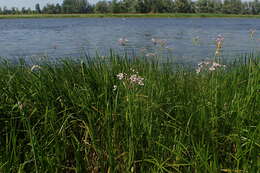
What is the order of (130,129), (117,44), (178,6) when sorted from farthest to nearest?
(178,6)
(117,44)
(130,129)

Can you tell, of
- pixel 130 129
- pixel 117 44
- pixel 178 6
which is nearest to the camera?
pixel 130 129

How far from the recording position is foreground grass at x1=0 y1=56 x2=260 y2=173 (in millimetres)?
2346

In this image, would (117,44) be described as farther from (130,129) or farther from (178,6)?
(178,6)

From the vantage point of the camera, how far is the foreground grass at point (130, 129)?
2.35 metres

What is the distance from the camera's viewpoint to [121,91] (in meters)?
3.12

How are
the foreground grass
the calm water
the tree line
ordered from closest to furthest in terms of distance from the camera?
the foreground grass, the calm water, the tree line

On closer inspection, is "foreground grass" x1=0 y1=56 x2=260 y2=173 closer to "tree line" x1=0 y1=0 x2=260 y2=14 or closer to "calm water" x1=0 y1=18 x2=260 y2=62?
"calm water" x1=0 y1=18 x2=260 y2=62

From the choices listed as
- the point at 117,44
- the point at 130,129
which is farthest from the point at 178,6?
the point at 130,129

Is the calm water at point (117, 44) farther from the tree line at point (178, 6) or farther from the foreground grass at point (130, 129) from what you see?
the tree line at point (178, 6)

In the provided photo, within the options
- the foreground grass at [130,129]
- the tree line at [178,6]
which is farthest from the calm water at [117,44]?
the tree line at [178,6]

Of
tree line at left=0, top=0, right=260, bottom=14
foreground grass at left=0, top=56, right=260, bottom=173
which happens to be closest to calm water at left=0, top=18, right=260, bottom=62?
foreground grass at left=0, top=56, right=260, bottom=173

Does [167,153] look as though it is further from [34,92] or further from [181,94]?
[34,92]

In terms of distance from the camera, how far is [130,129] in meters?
2.52

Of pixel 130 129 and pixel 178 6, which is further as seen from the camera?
pixel 178 6
